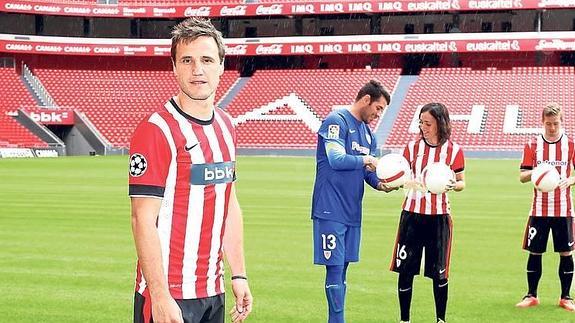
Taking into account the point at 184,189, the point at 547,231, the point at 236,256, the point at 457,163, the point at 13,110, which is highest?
the point at 184,189

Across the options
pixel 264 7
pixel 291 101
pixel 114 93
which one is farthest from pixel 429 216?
pixel 114 93

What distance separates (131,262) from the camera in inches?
428

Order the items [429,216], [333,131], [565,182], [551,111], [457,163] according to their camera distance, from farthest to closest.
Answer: [565,182] < [551,111] < [457,163] < [429,216] < [333,131]

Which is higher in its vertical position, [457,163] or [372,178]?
[457,163]

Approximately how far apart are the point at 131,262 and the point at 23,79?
43408 millimetres

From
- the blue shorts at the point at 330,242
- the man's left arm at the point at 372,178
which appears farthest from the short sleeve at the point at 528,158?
the blue shorts at the point at 330,242

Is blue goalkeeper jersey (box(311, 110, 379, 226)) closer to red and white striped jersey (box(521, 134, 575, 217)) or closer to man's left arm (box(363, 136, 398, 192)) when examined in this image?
man's left arm (box(363, 136, 398, 192))

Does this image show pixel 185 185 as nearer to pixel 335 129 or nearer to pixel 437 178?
pixel 335 129

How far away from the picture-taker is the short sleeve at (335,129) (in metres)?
6.39

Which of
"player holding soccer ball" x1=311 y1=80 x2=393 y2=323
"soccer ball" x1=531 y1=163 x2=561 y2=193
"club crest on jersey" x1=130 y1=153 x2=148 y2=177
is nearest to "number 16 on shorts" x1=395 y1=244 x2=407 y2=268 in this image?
"player holding soccer ball" x1=311 y1=80 x2=393 y2=323

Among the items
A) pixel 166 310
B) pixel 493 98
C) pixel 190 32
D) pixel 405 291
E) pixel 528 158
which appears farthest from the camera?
pixel 493 98

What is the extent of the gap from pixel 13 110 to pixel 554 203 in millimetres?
42051

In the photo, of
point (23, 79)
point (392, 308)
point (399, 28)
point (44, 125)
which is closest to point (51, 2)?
point (23, 79)

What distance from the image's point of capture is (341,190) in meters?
6.60
